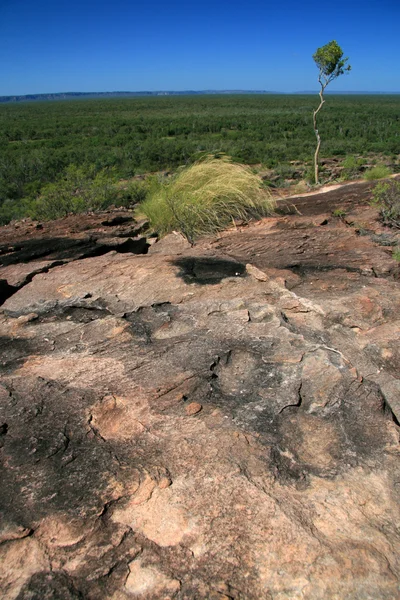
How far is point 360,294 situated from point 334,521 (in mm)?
1951

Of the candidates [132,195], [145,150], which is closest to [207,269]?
[132,195]

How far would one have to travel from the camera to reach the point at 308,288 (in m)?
Result: 3.57

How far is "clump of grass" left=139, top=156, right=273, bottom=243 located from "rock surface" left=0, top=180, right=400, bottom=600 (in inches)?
74.2

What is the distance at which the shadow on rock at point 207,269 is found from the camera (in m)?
3.83

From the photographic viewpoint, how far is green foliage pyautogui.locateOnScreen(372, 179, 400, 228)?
547 cm

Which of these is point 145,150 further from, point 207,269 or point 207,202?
point 207,269

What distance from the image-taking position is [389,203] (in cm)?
573

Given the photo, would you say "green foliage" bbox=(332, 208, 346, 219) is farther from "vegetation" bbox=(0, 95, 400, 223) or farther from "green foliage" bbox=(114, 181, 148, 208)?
"green foliage" bbox=(114, 181, 148, 208)

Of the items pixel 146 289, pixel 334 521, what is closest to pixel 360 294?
pixel 146 289

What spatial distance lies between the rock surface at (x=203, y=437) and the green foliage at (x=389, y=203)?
182 cm

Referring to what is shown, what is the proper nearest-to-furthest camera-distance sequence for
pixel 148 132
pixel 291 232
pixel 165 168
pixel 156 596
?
pixel 156 596, pixel 291 232, pixel 165 168, pixel 148 132

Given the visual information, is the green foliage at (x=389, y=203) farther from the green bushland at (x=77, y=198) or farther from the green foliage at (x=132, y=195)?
the green foliage at (x=132, y=195)

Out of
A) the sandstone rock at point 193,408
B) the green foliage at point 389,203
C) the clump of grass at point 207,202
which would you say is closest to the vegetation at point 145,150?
the clump of grass at point 207,202

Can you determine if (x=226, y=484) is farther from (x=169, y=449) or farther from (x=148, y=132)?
(x=148, y=132)
